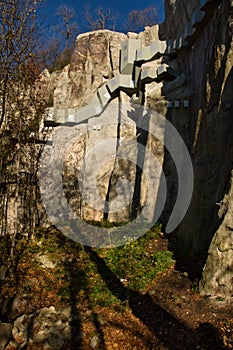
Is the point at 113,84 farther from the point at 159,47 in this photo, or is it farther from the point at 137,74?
the point at 159,47

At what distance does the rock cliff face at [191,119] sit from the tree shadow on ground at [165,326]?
0.94 metres

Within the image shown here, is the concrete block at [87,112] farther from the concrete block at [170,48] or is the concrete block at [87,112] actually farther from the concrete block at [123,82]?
the concrete block at [170,48]

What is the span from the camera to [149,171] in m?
11.5

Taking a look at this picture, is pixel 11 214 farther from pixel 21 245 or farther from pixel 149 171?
pixel 149 171

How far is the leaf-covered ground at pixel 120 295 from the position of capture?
5645 mm

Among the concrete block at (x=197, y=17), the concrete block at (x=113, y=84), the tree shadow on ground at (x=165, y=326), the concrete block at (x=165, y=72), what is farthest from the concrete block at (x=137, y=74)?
the tree shadow on ground at (x=165, y=326)

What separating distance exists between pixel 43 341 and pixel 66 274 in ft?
9.07

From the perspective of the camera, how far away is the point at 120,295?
7.31 meters

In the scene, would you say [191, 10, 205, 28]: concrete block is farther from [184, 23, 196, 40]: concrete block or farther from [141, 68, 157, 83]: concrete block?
[141, 68, 157, 83]: concrete block

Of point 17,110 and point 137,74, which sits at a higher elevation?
point 137,74

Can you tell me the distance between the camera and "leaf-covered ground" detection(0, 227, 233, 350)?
222 inches

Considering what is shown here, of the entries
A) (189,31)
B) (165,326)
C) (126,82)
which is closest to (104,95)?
(126,82)

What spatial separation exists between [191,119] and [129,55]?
5.02 metres

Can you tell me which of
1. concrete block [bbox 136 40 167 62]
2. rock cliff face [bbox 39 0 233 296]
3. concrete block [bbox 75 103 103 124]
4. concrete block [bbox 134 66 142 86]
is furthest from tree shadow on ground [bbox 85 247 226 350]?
concrete block [bbox 136 40 167 62]
